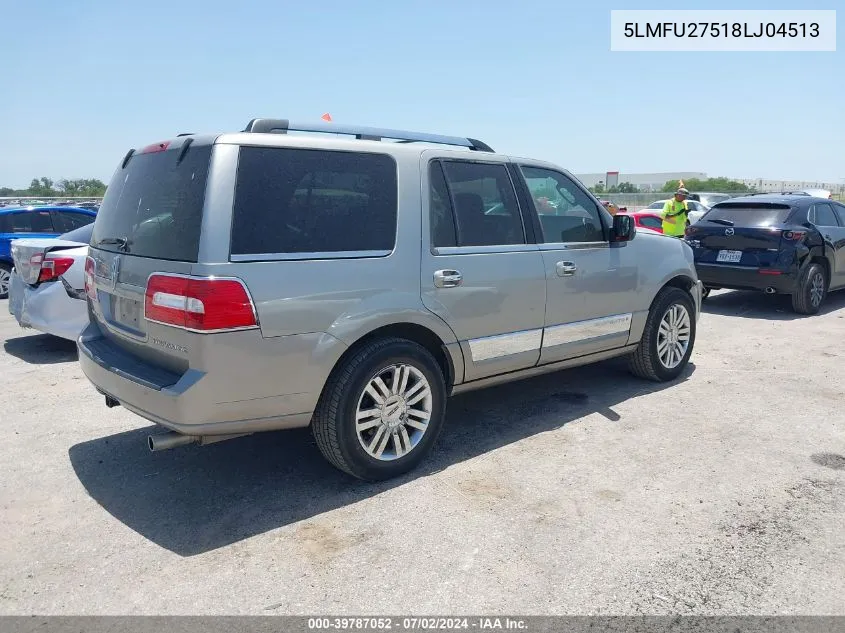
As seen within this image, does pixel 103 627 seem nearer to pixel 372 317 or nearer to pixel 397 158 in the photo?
pixel 372 317

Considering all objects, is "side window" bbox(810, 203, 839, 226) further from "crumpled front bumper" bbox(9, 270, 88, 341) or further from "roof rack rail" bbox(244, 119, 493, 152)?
"crumpled front bumper" bbox(9, 270, 88, 341)

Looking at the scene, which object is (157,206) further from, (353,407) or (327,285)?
(353,407)

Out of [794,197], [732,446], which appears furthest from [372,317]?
[794,197]

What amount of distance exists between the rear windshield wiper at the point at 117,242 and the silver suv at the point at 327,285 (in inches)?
0.5

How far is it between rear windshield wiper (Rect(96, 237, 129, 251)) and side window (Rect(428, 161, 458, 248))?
68.6 inches

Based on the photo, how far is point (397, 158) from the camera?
162 inches

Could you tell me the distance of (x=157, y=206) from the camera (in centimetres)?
371

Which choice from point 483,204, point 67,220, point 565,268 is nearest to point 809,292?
point 565,268

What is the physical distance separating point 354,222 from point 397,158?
56cm

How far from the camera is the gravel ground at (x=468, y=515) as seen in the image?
2.93 metres

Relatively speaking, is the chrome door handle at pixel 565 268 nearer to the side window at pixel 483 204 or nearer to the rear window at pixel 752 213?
the side window at pixel 483 204

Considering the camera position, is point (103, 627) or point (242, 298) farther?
point (242, 298)

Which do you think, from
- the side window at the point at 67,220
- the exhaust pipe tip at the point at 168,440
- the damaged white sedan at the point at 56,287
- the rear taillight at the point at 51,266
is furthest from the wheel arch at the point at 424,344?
the side window at the point at 67,220

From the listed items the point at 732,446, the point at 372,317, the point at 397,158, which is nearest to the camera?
the point at 372,317
